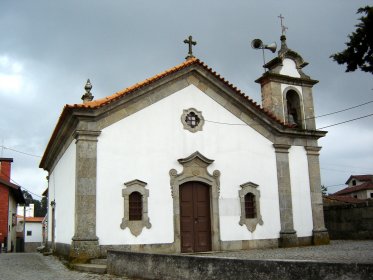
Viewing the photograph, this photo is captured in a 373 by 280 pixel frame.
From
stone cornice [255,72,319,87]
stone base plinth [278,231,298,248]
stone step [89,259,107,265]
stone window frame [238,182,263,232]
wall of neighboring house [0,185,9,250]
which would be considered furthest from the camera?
wall of neighboring house [0,185,9,250]

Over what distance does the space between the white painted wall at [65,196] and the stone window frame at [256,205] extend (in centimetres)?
567

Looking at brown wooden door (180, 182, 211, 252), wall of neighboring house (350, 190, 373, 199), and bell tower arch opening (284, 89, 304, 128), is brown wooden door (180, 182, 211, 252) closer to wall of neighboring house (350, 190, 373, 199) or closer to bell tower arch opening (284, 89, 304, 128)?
bell tower arch opening (284, 89, 304, 128)

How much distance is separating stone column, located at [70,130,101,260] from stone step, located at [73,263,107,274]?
49 cm

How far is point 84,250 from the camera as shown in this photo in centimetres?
1177

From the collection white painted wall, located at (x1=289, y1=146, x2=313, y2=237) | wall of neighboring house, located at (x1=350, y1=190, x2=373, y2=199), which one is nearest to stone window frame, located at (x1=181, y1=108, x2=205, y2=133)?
white painted wall, located at (x1=289, y1=146, x2=313, y2=237)

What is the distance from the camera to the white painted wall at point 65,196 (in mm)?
13495

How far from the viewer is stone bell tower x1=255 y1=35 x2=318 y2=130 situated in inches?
657

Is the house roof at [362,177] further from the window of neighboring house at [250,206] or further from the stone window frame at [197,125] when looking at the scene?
the stone window frame at [197,125]

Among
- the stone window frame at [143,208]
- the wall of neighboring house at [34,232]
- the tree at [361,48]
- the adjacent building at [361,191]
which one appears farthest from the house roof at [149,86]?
the adjacent building at [361,191]

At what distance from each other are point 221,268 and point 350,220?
13.1 meters

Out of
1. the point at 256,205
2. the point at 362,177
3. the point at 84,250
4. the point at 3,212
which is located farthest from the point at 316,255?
the point at 362,177

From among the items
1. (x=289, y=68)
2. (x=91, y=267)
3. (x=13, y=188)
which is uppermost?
(x=289, y=68)

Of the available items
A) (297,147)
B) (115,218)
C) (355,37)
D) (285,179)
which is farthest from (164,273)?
(297,147)

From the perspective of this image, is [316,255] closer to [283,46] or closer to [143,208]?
[143,208]
